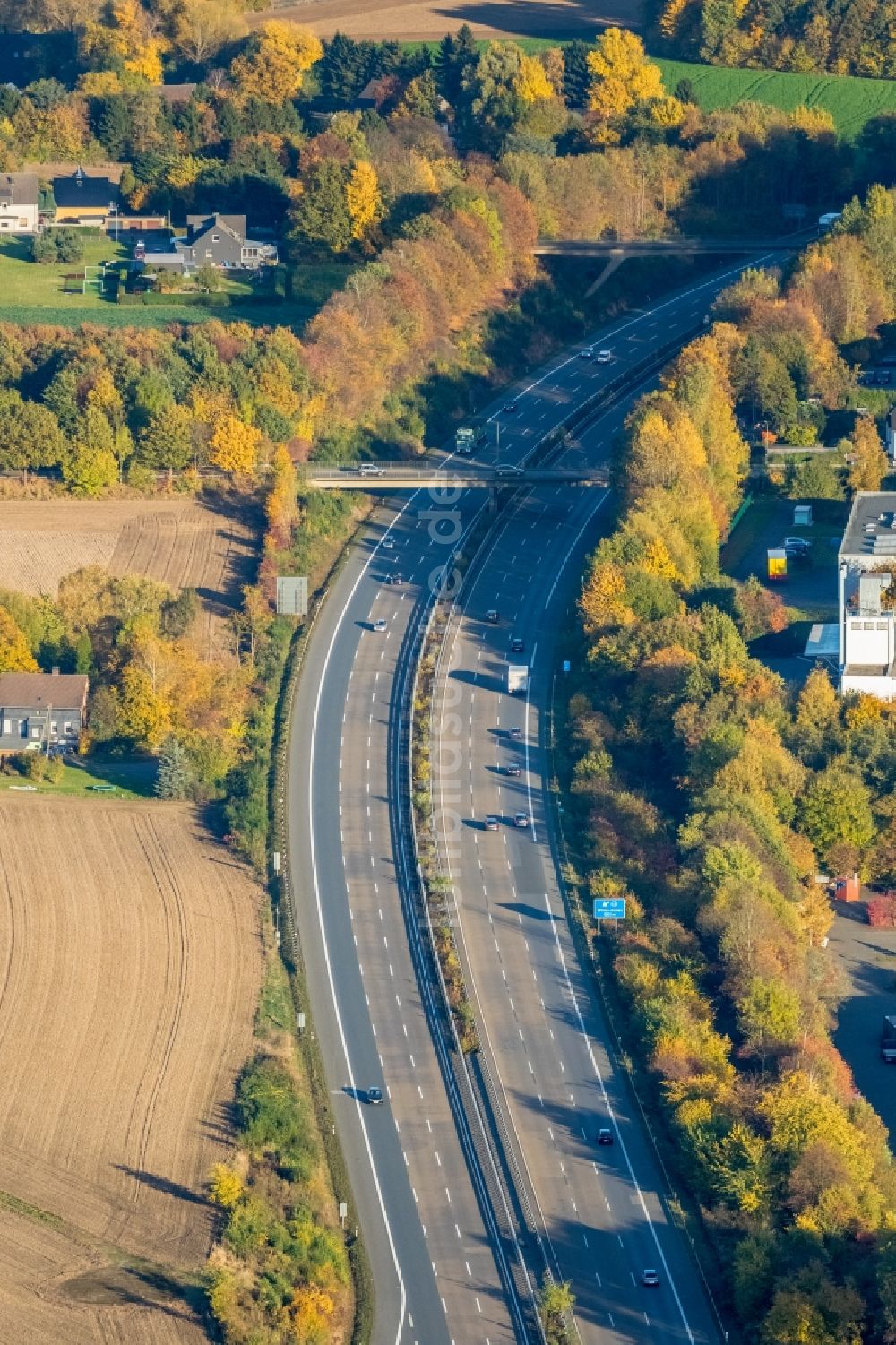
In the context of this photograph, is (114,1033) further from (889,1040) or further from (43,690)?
(889,1040)

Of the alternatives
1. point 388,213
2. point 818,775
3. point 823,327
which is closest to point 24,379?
point 388,213

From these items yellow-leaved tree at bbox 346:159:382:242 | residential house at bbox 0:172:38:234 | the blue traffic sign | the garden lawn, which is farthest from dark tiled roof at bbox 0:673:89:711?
residential house at bbox 0:172:38:234

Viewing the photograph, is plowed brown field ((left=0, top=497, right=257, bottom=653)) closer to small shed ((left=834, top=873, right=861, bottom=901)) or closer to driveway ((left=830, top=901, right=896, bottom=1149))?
small shed ((left=834, top=873, right=861, bottom=901))

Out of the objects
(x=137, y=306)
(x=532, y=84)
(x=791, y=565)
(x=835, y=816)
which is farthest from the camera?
(x=532, y=84)

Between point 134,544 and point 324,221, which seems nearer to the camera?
point 134,544

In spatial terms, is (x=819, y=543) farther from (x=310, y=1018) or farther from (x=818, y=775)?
(x=310, y=1018)

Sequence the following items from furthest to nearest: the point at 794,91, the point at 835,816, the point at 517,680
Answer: the point at 794,91 < the point at 517,680 < the point at 835,816

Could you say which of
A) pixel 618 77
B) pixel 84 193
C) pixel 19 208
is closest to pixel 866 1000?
pixel 84 193
